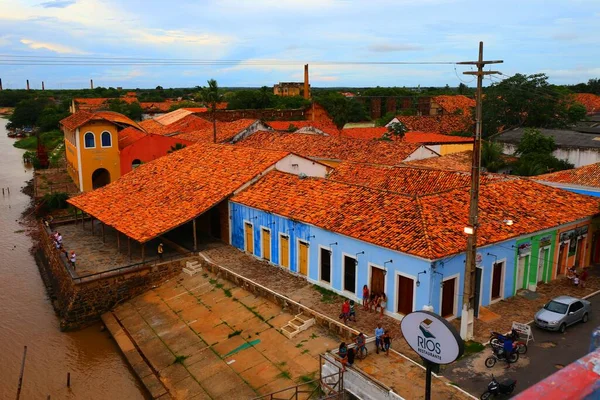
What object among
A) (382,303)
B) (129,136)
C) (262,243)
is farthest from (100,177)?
(382,303)

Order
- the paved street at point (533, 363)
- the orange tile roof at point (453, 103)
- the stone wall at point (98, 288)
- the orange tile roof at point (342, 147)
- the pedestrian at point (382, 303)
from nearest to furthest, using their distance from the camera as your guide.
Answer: the paved street at point (533, 363) < the pedestrian at point (382, 303) < the stone wall at point (98, 288) < the orange tile roof at point (342, 147) < the orange tile roof at point (453, 103)

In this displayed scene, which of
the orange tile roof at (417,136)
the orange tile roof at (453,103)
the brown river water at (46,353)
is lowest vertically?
the brown river water at (46,353)

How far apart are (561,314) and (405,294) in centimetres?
529

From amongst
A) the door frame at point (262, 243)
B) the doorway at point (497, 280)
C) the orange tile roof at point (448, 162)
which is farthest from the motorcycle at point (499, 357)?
the orange tile roof at point (448, 162)

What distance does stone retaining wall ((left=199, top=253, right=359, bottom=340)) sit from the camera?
17.4 metres

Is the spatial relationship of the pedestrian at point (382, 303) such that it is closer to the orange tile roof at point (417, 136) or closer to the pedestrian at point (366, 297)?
the pedestrian at point (366, 297)

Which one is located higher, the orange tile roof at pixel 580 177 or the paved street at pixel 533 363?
the orange tile roof at pixel 580 177

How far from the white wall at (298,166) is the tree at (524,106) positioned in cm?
2788

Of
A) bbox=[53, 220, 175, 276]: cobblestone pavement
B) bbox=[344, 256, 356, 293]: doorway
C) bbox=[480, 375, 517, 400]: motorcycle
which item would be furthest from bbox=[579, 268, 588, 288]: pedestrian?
bbox=[53, 220, 175, 276]: cobblestone pavement

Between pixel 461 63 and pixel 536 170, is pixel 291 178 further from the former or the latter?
pixel 536 170

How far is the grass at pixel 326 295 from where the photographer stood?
20.2m

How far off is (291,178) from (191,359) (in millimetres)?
10739

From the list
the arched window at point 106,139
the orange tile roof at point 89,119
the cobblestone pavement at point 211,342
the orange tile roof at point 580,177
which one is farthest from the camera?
the arched window at point 106,139

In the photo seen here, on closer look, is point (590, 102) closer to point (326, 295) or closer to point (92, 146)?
point (92, 146)
